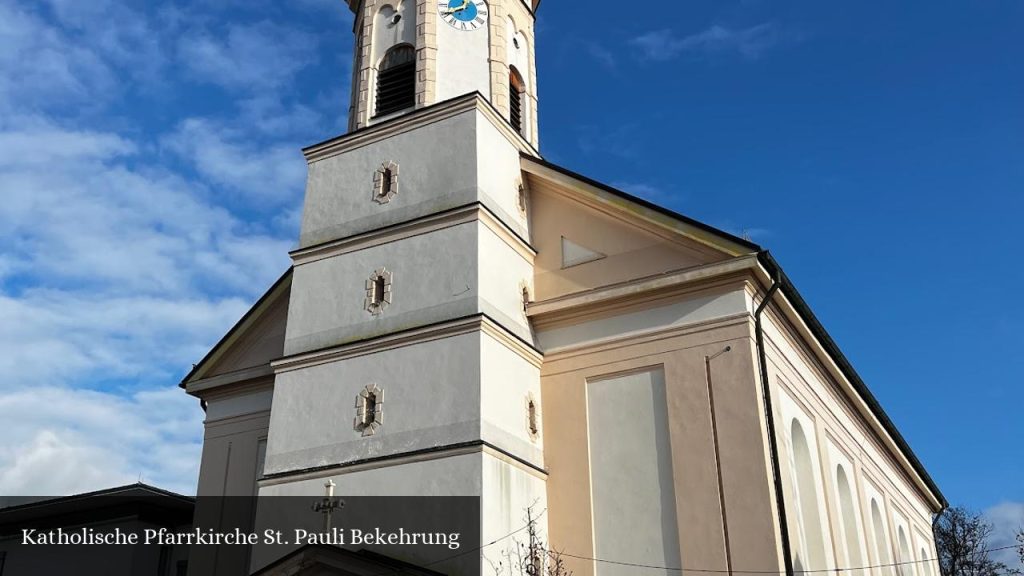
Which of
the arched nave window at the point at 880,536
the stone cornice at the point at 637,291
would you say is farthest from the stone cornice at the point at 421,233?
the arched nave window at the point at 880,536

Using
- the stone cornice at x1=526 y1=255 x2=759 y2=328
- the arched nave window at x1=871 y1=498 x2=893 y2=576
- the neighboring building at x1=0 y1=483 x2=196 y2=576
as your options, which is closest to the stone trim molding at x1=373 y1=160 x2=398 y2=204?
the stone cornice at x1=526 y1=255 x2=759 y2=328

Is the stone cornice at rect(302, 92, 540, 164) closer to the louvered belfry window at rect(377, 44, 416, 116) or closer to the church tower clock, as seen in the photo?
the church tower clock

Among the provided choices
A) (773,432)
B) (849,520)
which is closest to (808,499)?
(773,432)

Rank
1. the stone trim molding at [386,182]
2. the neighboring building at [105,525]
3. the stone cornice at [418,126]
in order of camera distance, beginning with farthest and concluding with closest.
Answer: the neighboring building at [105,525]
the stone trim molding at [386,182]
the stone cornice at [418,126]

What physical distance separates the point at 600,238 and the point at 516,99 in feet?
13.6

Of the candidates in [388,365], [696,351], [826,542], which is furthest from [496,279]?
[826,542]

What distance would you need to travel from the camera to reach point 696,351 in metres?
16.9

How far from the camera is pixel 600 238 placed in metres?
18.6

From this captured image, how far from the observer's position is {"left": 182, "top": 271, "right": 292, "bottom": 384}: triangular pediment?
21297 mm

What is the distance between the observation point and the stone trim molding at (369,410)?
16609 mm

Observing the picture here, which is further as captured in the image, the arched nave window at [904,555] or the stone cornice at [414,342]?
the arched nave window at [904,555]

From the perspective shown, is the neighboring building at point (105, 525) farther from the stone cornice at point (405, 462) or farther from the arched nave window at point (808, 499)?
the arched nave window at point (808, 499)

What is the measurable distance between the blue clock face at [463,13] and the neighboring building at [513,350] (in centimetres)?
Answer: 5

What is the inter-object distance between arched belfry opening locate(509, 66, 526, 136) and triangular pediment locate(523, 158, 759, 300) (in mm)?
1436
